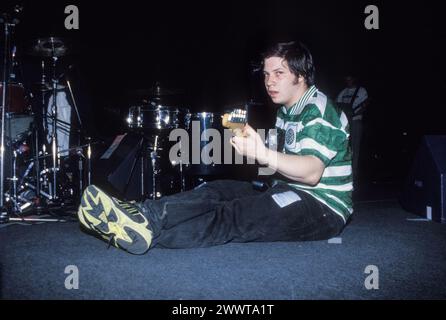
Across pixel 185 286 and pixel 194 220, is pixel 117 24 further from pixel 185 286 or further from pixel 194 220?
pixel 185 286

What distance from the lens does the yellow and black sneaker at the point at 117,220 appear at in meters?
1.65

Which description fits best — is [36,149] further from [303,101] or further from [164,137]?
[303,101]

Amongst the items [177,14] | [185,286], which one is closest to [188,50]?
[177,14]

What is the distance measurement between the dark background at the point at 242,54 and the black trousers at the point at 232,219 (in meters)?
3.09

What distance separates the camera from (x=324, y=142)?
1.76 meters

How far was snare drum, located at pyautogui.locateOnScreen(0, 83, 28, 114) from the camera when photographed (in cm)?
363

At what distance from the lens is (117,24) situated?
5.66m

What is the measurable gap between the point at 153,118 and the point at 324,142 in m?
2.94

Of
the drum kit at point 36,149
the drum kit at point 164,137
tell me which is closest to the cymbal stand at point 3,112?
the drum kit at point 36,149

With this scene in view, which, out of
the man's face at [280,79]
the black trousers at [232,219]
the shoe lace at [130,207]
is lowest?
the black trousers at [232,219]

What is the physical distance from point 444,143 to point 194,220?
84.1 inches

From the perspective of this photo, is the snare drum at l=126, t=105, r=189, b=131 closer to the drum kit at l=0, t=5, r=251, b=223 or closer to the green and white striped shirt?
the drum kit at l=0, t=5, r=251, b=223

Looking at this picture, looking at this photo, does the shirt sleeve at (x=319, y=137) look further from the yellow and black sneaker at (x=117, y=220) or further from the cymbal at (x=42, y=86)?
the cymbal at (x=42, y=86)

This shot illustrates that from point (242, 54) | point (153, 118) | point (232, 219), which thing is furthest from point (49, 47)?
point (242, 54)
